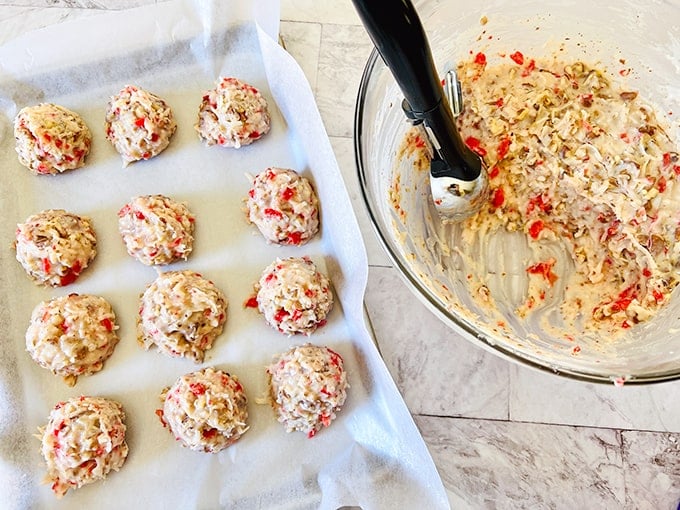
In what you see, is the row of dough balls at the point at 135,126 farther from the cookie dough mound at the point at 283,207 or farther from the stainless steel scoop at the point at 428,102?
the stainless steel scoop at the point at 428,102

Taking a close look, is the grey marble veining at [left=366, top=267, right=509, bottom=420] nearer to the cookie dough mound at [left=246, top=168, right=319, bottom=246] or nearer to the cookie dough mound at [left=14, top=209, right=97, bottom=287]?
the cookie dough mound at [left=246, top=168, right=319, bottom=246]

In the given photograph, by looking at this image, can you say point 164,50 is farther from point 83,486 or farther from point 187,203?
point 83,486

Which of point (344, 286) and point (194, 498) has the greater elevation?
point (344, 286)

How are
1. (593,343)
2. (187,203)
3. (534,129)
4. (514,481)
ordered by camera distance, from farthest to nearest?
1. (187,203)
2. (514,481)
3. (534,129)
4. (593,343)

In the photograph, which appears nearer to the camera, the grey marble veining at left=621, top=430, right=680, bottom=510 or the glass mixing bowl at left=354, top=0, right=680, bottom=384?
the glass mixing bowl at left=354, top=0, right=680, bottom=384

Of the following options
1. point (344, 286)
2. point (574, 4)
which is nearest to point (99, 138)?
point (344, 286)

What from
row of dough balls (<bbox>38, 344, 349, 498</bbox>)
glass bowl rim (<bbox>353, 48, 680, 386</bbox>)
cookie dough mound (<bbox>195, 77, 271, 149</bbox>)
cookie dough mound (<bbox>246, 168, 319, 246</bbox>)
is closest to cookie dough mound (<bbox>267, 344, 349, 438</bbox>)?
row of dough balls (<bbox>38, 344, 349, 498</bbox>)
